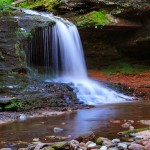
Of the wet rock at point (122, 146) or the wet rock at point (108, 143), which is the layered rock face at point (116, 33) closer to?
the wet rock at point (108, 143)

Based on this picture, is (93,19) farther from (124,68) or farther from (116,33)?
(124,68)

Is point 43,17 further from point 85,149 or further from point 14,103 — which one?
point 85,149

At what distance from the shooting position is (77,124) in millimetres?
7199

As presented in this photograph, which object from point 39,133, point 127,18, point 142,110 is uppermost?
point 127,18

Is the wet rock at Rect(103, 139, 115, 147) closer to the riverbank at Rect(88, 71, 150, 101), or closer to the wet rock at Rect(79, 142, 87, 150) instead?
the wet rock at Rect(79, 142, 87, 150)

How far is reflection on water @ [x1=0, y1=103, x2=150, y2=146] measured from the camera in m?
6.17

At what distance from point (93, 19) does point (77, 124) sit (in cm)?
918

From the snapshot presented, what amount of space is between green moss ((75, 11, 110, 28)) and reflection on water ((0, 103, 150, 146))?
6770mm

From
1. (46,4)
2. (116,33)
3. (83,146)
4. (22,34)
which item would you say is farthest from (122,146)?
(46,4)

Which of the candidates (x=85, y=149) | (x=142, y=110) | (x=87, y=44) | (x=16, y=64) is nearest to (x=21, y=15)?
(x=16, y=64)

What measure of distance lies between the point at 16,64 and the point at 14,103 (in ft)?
7.46

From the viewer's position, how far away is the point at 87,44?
16.6 m

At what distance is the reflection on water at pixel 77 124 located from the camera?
617 centimetres

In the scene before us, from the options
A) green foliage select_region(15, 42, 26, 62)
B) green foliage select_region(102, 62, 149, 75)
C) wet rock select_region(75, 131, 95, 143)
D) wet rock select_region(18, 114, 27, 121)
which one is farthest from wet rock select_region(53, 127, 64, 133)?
green foliage select_region(102, 62, 149, 75)
